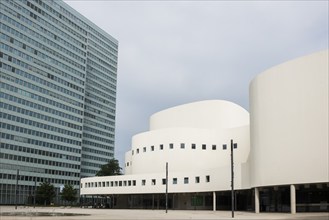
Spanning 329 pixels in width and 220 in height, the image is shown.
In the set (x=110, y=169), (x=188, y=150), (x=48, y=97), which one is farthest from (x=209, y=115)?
(x=48, y=97)

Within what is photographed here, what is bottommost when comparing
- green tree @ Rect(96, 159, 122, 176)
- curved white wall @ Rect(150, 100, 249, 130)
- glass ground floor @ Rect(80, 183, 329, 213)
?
glass ground floor @ Rect(80, 183, 329, 213)

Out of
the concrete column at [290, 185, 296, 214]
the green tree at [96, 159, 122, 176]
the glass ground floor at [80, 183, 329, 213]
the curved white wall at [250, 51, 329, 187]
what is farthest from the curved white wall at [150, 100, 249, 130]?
the green tree at [96, 159, 122, 176]

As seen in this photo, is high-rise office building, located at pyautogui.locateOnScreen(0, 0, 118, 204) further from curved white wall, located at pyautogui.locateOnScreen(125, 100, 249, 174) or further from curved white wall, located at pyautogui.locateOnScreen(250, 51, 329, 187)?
curved white wall, located at pyautogui.locateOnScreen(250, 51, 329, 187)

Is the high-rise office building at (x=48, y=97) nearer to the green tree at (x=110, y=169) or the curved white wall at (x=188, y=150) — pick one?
Result: the green tree at (x=110, y=169)

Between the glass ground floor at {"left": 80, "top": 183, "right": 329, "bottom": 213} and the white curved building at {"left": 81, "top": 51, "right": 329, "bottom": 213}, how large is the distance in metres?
0.12

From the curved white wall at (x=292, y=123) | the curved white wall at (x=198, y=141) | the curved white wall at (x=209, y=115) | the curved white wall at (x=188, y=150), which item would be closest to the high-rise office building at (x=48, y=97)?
the curved white wall at (x=188, y=150)

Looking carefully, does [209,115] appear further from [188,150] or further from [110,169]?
[110,169]

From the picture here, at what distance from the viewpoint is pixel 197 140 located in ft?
283

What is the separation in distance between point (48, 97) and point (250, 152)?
287 ft

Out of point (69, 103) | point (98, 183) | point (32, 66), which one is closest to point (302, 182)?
point (98, 183)

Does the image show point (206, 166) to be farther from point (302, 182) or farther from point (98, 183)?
point (302, 182)

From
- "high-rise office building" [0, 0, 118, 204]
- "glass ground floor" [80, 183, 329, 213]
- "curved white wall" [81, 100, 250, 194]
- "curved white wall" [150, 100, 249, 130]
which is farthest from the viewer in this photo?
"high-rise office building" [0, 0, 118, 204]

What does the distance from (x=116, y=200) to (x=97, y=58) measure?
282ft

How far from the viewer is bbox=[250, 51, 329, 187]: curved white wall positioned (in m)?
48.8
